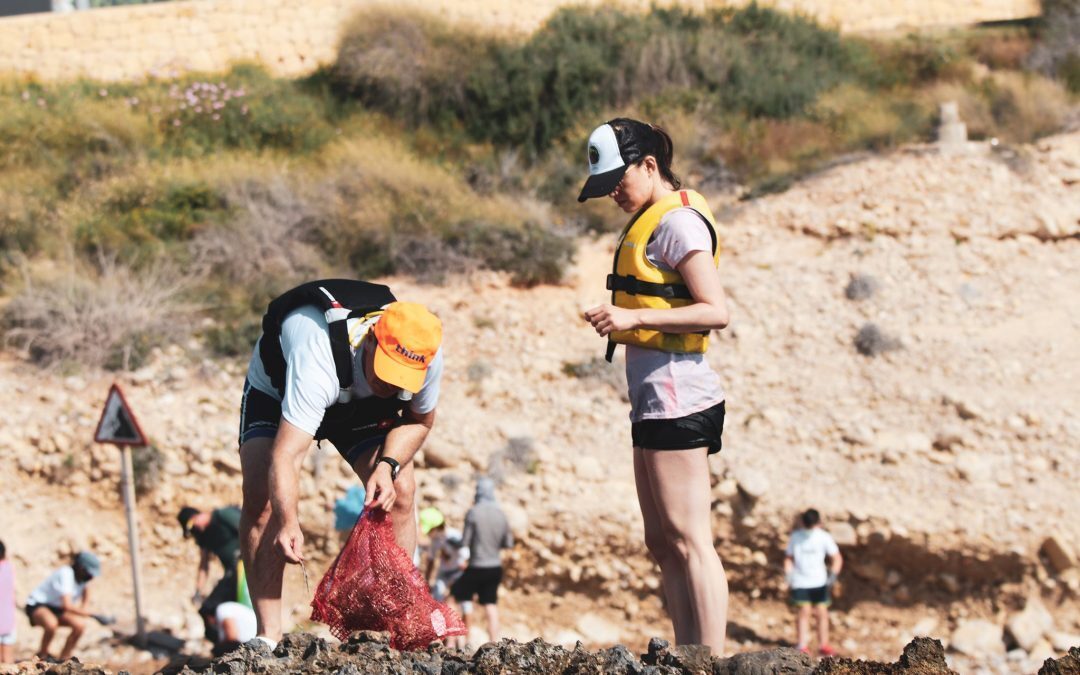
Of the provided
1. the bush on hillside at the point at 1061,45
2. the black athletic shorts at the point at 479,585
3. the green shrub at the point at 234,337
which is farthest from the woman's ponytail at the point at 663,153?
the bush on hillside at the point at 1061,45

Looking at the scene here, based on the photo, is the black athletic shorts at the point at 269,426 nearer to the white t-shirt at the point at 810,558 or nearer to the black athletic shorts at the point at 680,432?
the black athletic shorts at the point at 680,432

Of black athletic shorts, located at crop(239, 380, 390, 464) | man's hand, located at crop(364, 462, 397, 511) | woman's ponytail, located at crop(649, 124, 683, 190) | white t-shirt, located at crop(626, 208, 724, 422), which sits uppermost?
woman's ponytail, located at crop(649, 124, 683, 190)

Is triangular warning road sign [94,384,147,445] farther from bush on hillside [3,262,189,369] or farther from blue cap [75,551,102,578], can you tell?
bush on hillside [3,262,189,369]

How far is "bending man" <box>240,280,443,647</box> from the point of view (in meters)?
4.25

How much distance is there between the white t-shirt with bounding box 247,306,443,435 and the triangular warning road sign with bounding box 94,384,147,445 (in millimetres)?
6105

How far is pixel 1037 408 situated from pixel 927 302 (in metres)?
2.30

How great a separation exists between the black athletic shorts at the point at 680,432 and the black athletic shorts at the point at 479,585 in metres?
5.76

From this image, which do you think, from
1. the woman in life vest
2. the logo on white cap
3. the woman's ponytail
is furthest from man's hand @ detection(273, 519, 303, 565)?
the woman's ponytail

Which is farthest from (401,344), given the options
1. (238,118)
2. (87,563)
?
(238,118)

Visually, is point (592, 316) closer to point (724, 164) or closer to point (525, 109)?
point (724, 164)

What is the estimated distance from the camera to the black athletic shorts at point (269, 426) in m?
4.64

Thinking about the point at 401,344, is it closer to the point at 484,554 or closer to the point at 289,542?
the point at 289,542

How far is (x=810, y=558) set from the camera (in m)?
10.3

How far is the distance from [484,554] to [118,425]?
9.92ft
